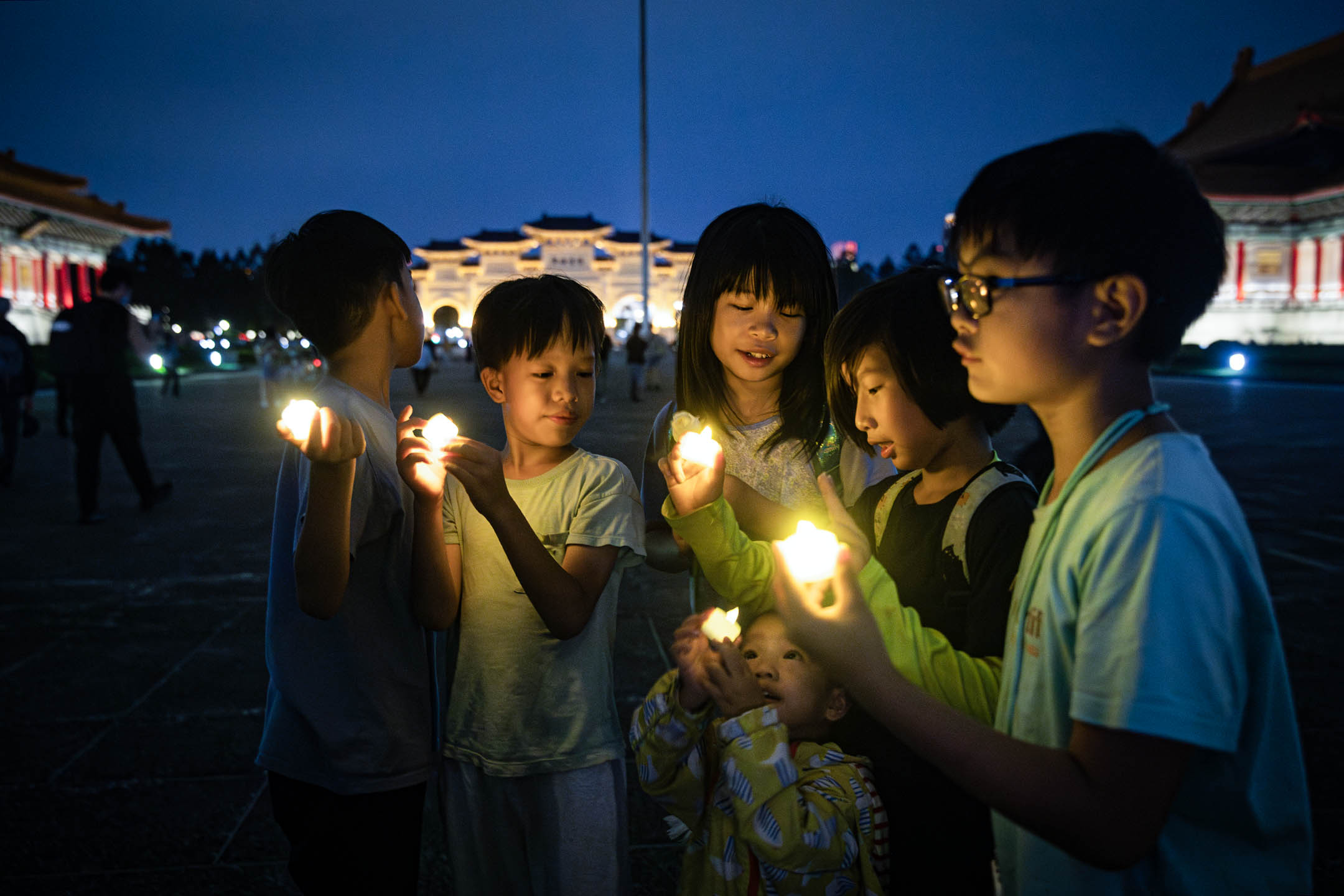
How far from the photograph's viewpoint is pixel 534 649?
156 cm

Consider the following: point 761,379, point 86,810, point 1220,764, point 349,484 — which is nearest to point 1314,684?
point 761,379

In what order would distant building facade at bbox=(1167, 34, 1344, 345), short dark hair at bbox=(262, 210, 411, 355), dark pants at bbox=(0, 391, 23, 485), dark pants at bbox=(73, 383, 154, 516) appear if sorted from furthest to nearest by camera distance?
distant building facade at bbox=(1167, 34, 1344, 345)
dark pants at bbox=(0, 391, 23, 485)
dark pants at bbox=(73, 383, 154, 516)
short dark hair at bbox=(262, 210, 411, 355)

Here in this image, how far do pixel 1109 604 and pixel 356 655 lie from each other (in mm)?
1228

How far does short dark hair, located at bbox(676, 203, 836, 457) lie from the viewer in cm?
178

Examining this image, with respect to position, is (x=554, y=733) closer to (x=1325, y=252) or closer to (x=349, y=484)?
(x=349, y=484)

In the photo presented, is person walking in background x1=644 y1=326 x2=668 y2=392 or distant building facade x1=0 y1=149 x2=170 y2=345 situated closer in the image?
person walking in background x1=644 y1=326 x2=668 y2=392

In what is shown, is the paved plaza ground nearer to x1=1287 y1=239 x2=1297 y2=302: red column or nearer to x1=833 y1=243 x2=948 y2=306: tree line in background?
x1=833 y1=243 x2=948 y2=306: tree line in background

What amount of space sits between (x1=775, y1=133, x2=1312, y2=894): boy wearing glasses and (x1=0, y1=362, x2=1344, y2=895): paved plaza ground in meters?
1.48

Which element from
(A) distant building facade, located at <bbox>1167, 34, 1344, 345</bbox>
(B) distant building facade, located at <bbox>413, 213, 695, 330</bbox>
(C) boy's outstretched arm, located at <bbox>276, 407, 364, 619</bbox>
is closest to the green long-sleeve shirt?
(C) boy's outstretched arm, located at <bbox>276, 407, 364, 619</bbox>

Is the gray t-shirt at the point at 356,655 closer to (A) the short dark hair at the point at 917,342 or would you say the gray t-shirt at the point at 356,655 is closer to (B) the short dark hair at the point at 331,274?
(B) the short dark hair at the point at 331,274

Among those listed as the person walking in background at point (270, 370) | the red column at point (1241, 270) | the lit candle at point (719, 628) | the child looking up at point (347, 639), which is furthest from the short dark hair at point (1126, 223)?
the red column at point (1241, 270)

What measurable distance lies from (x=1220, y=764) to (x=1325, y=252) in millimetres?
37027

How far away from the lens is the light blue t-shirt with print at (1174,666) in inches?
32.2

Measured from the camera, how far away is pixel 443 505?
5.28ft
